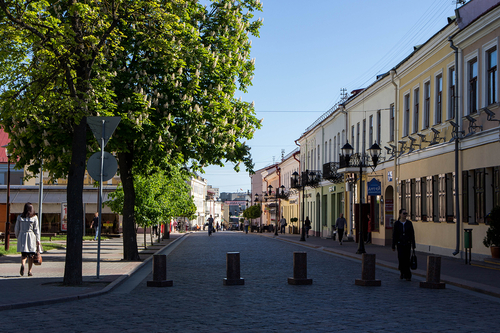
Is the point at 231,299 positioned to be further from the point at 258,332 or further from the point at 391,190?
the point at 391,190

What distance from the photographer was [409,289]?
520 inches

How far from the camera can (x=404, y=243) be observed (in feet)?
50.3

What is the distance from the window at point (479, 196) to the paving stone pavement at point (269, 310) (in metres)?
8.10

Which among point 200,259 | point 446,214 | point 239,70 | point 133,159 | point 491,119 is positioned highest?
point 239,70

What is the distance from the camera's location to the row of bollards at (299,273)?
1337cm

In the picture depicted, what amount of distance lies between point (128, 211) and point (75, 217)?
8.14 metres

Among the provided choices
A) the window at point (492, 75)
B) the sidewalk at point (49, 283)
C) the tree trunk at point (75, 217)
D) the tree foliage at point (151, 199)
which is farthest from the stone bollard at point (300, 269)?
the tree foliage at point (151, 199)

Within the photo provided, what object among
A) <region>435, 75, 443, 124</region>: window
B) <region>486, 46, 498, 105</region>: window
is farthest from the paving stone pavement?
<region>435, 75, 443, 124</region>: window

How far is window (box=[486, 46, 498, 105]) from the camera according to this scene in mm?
20611

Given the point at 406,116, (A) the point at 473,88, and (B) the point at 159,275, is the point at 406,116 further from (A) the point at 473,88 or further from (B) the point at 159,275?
(B) the point at 159,275

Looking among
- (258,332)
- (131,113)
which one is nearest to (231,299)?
(258,332)

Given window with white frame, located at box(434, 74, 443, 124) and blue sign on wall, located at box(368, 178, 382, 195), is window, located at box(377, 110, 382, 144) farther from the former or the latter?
window with white frame, located at box(434, 74, 443, 124)

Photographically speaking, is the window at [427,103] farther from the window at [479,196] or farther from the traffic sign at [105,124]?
the traffic sign at [105,124]

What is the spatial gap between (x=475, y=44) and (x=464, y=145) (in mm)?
3512
